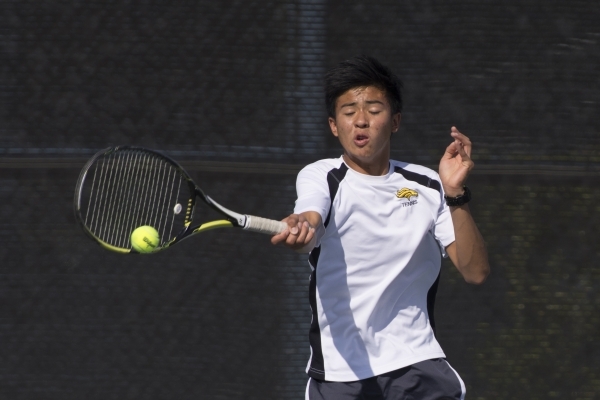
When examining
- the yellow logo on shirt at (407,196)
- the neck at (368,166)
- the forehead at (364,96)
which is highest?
the forehead at (364,96)

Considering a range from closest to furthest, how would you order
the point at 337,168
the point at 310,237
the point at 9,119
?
the point at 310,237
the point at 337,168
the point at 9,119

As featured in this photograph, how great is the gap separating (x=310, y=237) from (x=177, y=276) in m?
1.33

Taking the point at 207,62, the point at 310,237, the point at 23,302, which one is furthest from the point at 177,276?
the point at 310,237

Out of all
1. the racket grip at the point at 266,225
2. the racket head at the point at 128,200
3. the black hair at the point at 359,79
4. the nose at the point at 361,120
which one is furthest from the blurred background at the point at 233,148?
the racket grip at the point at 266,225

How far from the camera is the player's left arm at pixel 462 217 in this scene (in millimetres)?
2477

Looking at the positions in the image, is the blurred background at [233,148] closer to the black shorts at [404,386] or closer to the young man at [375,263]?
the young man at [375,263]

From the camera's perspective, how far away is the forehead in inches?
106

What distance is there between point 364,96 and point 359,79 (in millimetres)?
55

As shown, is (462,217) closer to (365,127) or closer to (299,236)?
(365,127)

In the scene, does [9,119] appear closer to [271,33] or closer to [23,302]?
[23,302]

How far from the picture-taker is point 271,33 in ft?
11.3

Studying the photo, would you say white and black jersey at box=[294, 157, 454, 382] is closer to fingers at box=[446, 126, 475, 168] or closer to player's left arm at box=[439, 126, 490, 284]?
player's left arm at box=[439, 126, 490, 284]

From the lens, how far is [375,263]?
2584mm

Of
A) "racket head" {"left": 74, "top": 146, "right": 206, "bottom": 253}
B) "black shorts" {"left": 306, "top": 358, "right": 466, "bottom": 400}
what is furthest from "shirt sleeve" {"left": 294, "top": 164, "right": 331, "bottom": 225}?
"racket head" {"left": 74, "top": 146, "right": 206, "bottom": 253}
